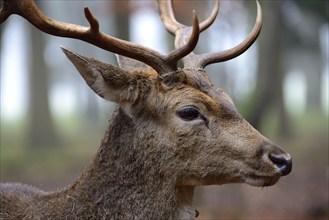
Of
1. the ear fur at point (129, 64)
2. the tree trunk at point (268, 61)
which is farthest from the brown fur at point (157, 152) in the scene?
the tree trunk at point (268, 61)

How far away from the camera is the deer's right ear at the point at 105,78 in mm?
4395

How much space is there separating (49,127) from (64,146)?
78cm

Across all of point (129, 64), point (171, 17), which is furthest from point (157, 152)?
point (171, 17)

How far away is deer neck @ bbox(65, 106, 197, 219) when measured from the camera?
4504 mm

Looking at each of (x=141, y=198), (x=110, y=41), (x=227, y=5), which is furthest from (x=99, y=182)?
(x=227, y=5)

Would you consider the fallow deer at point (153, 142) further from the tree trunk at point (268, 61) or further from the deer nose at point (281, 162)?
the tree trunk at point (268, 61)

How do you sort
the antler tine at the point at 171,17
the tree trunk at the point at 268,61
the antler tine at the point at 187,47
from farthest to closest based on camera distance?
the tree trunk at the point at 268,61, the antler tine at the point at 171,17, the antler tine at the point at 187,47

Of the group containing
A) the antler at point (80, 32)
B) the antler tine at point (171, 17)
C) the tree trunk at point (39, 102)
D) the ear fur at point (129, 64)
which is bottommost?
the tree trunk at point (39, 102)

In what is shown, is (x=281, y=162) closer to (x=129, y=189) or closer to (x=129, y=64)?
(x=129, y=189)

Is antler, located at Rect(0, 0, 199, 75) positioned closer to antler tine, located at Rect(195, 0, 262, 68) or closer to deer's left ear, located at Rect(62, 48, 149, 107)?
deer's left ear, located at Rect(62, 48, 149, 107)

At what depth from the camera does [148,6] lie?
650 inches

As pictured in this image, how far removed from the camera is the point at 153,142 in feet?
14.9

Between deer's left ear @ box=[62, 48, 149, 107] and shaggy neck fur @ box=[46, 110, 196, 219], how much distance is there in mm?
170

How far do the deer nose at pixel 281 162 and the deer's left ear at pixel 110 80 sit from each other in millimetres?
993
